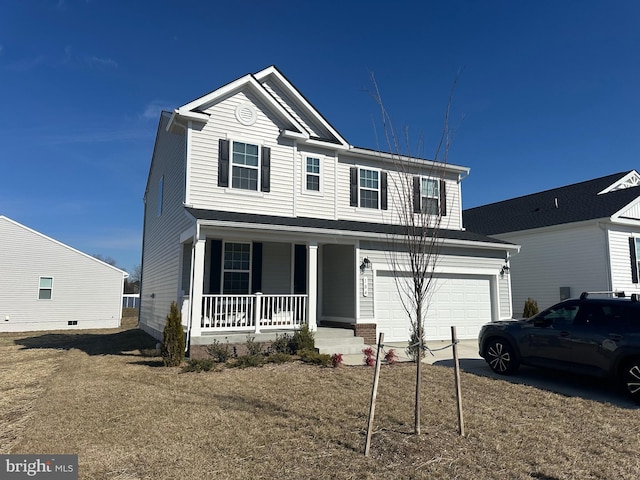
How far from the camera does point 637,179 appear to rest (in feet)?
68.5

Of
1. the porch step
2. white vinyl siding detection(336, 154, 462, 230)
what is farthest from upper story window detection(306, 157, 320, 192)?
the porch step

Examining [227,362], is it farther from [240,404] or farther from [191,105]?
[191,105]

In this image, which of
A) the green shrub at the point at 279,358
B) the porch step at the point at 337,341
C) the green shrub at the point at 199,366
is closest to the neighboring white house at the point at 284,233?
the porch step at the point at 337,341

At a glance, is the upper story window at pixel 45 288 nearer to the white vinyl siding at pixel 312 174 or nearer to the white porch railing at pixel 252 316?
the white porch railing at pixel 252 316

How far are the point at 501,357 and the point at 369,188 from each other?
308 inches

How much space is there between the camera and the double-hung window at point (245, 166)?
40.6ft

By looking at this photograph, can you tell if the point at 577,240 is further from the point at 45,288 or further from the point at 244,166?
the point at 45,288

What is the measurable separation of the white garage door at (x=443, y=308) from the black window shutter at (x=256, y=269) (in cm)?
350

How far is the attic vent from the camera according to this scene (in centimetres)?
1267

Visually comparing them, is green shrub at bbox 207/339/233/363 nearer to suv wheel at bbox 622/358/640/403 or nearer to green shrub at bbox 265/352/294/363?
green shrub at bbox 265/352/294/363

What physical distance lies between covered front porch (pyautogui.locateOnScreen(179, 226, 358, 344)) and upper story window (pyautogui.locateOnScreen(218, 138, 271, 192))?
5.59 feet

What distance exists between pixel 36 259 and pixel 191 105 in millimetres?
18138

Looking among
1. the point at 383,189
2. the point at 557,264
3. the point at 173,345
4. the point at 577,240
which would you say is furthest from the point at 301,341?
the point at 577,240

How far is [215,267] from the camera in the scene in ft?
38.6
